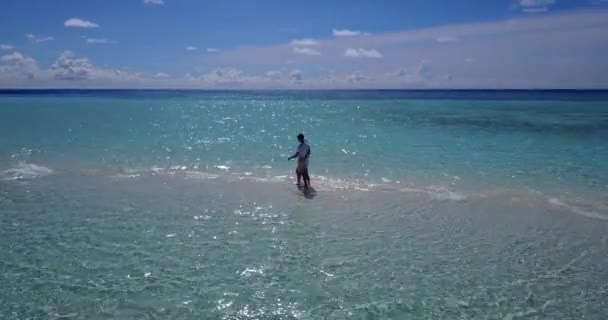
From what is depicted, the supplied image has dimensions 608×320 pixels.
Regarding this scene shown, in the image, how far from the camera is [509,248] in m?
11.2

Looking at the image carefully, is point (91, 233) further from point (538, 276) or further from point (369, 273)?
point (538, 276)

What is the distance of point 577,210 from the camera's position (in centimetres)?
1459

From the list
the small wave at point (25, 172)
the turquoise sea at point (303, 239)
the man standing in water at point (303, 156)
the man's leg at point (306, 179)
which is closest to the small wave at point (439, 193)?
the turquoise sea at point (303, 239)

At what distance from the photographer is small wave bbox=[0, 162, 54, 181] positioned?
60.9ft

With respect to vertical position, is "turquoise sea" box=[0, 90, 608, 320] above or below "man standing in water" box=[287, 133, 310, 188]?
below

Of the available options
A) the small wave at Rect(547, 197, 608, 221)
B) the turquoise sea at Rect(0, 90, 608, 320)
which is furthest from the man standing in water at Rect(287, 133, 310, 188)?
the small wave at Rect(547, 197, 608, 221)

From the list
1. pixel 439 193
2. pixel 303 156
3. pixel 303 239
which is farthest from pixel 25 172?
pixel 439 193

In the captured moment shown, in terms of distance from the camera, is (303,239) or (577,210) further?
(577,210)

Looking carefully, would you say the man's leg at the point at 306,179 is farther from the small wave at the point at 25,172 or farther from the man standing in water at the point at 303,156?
the small wave at the point at 25,172

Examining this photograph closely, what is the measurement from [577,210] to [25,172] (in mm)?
20068

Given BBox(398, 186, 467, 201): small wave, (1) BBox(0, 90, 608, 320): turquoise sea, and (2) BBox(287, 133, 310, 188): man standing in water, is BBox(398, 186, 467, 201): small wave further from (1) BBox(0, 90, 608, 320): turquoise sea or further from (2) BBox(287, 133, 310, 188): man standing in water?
(2) BBox(287, 133, 310, 188): man standing in water

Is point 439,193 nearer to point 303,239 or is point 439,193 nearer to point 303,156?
point 303,156

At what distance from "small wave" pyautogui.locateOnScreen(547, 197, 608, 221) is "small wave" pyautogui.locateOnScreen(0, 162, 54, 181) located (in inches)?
725

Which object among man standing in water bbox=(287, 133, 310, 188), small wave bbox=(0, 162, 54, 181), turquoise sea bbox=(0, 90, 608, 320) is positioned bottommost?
turquoise sea bbox=(0, 90, 608, 320)
